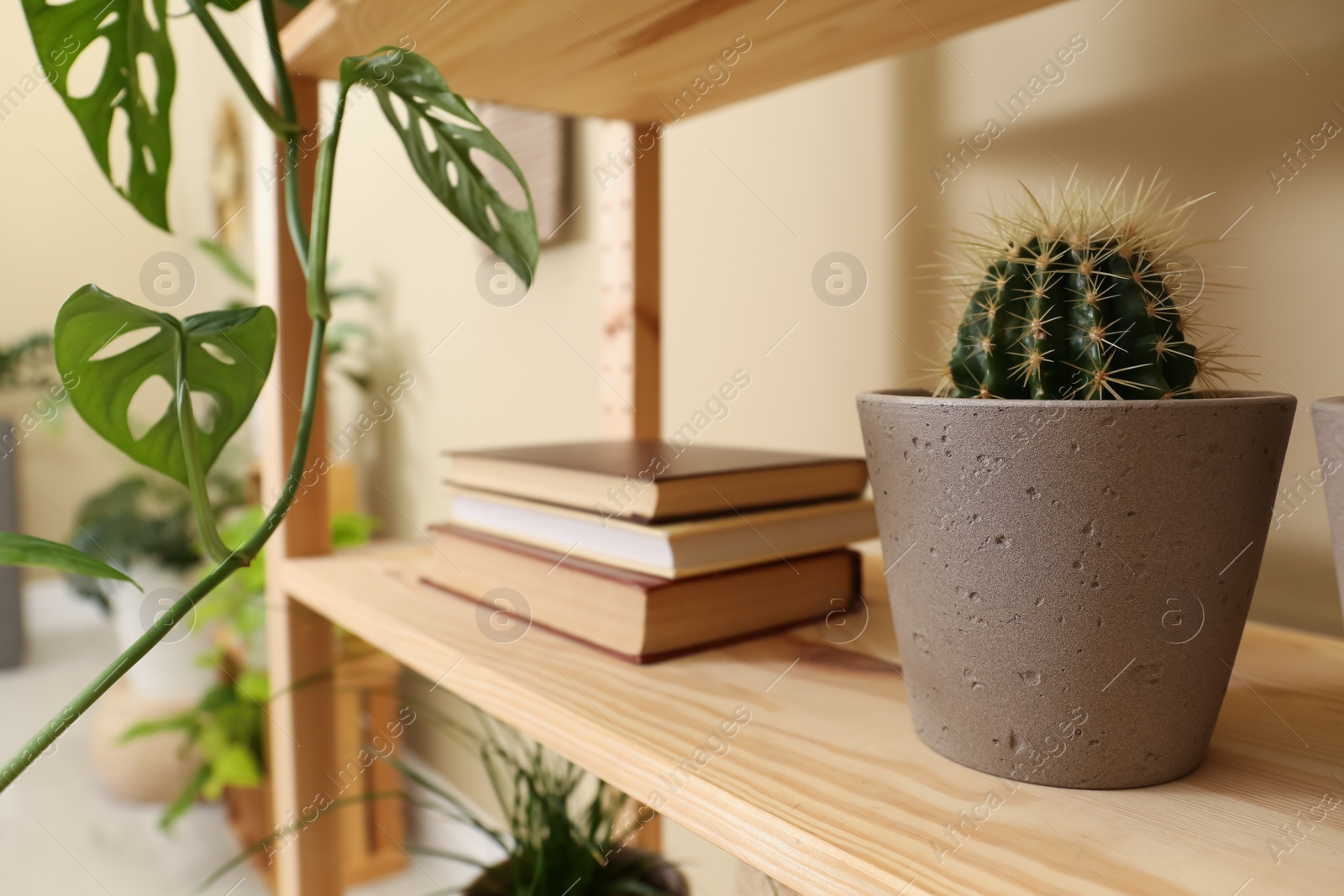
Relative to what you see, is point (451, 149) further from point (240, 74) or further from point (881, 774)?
point (881, 774)

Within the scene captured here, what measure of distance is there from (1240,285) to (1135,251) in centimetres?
22

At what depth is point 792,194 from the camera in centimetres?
88

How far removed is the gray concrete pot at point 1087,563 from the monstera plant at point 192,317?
242mm

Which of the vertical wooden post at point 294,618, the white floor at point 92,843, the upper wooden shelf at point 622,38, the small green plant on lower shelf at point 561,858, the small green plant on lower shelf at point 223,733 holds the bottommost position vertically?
the white floor at point 92,843

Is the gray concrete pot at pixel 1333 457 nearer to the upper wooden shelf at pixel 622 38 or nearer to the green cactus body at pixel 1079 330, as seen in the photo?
the green cactus body at pixel 1079 330

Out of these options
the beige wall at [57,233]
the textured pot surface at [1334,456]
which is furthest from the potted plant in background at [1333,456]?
the beige wall at [57,233]

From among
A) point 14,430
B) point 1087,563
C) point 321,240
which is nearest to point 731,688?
point 1087,563

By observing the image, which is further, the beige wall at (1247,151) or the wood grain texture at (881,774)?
the beige wall at (1247,151)

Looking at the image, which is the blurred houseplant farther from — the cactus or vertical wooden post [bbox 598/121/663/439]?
the cactus

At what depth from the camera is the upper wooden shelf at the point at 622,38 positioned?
58cm

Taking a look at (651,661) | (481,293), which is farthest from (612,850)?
(481,293)

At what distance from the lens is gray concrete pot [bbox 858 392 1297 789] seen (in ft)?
1.08

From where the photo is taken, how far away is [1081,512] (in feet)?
1.09

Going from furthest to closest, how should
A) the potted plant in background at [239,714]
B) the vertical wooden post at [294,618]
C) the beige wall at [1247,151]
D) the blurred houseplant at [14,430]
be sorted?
the blurred houseplant at [14,430] < the potted plant in background at [239,714] < the vertical wooden post at [294,618] < the beige wall at [1247,151]
